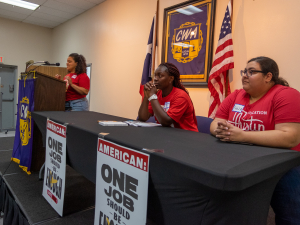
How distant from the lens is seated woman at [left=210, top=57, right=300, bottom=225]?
0.94 m

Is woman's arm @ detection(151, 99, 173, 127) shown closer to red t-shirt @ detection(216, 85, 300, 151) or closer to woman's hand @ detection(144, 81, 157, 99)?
woman's hand @ detection(144, 81, 157, 99)

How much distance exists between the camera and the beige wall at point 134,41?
2018mm

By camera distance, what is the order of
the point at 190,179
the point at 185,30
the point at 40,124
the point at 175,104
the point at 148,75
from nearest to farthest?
the point at 190,179, the point at 175,104, the point at 40,124, the point at 185,30, the point at 148,75

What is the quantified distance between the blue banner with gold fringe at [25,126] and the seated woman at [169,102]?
107 centimetres

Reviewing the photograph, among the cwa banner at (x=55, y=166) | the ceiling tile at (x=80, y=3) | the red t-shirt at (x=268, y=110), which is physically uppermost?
the ceiling tile at (x=80, y=3)

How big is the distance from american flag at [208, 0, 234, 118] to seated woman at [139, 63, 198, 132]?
0.83 metres

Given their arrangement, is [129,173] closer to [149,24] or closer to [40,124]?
[40,124]

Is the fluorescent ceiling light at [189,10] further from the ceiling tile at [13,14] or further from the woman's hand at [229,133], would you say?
the ceiling tile at [13,14]

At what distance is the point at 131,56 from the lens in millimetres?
3688

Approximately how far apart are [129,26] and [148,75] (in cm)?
114

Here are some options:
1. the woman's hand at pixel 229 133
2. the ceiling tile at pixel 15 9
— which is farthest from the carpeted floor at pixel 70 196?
the ceiling tile at pixel 15 9

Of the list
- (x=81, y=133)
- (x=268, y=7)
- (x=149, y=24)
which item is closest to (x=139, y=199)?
(x=81, y=133)

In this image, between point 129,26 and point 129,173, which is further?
point 129,26

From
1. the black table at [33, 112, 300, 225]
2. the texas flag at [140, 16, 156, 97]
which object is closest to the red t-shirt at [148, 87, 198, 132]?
the black table at [33, 112, 300, 225]
